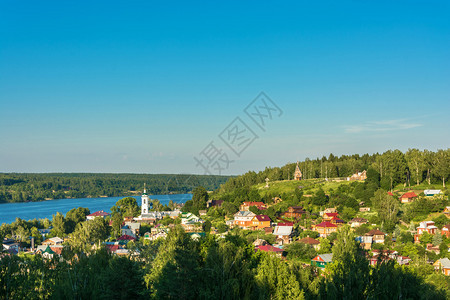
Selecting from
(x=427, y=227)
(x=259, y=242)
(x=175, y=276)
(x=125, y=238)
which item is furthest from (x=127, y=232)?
(x=175, y=276)

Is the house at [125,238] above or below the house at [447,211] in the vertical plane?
below

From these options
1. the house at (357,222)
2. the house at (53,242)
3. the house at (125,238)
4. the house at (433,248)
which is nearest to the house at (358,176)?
the house at (357,222)

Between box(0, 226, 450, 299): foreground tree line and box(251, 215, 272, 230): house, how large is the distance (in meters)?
25.4

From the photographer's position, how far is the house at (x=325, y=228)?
3781cm

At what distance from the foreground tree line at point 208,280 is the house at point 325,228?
19686 mm

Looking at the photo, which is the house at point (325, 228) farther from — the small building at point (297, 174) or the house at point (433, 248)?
the small building at point (297, 174)

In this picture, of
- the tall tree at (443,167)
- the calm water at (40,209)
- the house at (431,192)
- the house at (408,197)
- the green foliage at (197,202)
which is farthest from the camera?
the calm water at (40,209)

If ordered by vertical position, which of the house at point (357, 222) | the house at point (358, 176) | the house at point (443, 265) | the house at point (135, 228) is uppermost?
the house at point (358, 176)

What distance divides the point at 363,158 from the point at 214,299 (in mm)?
63280

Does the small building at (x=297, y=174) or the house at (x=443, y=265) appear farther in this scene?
the small building at (x=297, y=174)

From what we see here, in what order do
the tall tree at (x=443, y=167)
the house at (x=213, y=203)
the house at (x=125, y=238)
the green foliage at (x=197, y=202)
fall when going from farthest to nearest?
the house at (x=213, y=203), the green foliage at (x=197, y=202), the tall tree at (x=443, y=167), the house at (x=125, y=238)

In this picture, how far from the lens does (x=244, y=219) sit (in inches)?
1793

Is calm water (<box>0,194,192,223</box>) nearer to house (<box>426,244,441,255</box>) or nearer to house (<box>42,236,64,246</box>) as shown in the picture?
house (<box>42,236,64,246</box>)

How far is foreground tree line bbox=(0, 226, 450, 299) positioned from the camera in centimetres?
1489
